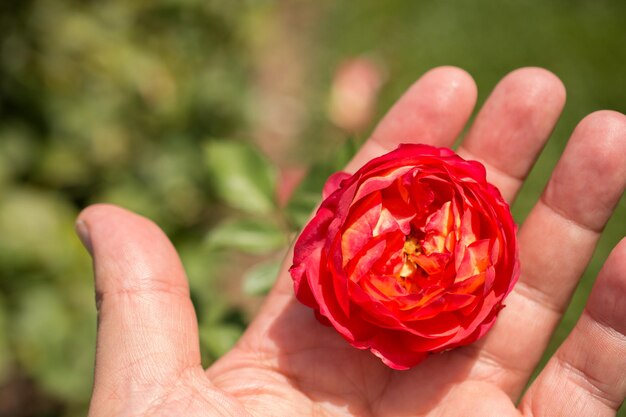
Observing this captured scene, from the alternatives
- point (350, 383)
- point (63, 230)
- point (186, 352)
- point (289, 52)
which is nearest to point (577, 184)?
point (350, 383)

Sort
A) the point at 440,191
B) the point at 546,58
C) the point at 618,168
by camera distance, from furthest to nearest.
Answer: the point at 546,58 → the point at 618,168 → the point at 440,191

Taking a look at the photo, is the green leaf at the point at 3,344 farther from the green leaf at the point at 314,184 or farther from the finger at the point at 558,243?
the finger at the point at 558,243

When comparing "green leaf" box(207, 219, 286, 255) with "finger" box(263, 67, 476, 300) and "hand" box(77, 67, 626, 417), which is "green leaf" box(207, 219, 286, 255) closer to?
"hand" box(77, 67, 626, 417)

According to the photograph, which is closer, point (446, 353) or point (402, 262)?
point (402, 262)

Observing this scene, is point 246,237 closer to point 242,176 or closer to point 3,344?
point 242,176

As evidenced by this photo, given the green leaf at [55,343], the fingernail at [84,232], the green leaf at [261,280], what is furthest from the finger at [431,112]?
the green leaf at [55,343]

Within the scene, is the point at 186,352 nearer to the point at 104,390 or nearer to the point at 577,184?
the point at 104,390

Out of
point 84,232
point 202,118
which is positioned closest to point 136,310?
point 84,232
